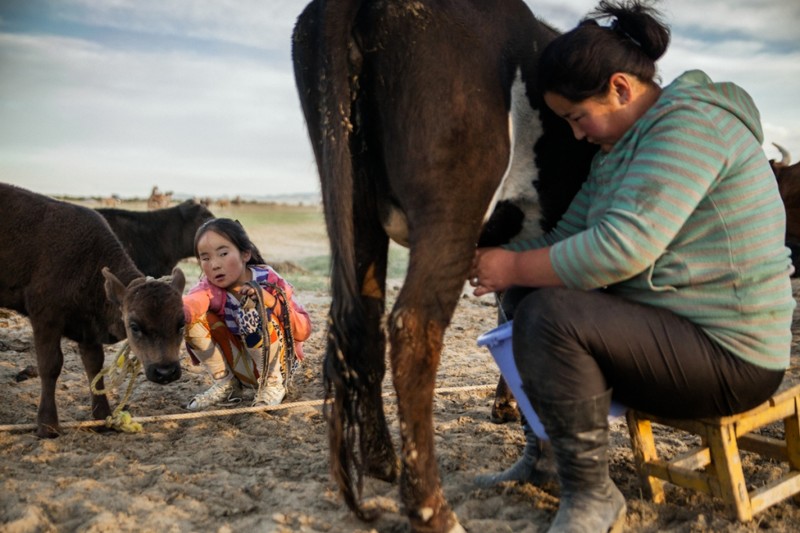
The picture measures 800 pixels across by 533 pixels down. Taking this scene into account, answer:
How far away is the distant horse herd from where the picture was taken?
2.45m

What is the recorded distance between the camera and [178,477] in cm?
324

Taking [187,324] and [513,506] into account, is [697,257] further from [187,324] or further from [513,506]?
[187,324]

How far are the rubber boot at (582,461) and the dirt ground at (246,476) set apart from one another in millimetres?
237

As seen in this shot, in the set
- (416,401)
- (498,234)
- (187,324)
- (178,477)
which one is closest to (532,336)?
(416,401)

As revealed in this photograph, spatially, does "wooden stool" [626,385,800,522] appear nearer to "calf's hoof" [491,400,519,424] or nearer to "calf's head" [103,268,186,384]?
"calf's hoof" [491,400,519,424]

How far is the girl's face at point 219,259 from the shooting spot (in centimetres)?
455

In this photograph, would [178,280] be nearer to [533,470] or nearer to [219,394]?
[219,394]

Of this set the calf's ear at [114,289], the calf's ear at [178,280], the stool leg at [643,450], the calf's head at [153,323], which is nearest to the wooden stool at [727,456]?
the stool leg at [643,450]

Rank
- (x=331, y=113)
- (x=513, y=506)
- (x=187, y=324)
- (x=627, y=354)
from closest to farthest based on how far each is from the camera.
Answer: (x=627, y=354), (x=331, y=113), (x=513, y=506), (x=187, y=324)

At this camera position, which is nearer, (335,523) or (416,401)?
(416,401)

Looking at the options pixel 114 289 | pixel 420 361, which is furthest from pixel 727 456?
pixel 114 289

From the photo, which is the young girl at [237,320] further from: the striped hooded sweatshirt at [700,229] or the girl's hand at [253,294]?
the striped hooded sweatshirt at [700,229]

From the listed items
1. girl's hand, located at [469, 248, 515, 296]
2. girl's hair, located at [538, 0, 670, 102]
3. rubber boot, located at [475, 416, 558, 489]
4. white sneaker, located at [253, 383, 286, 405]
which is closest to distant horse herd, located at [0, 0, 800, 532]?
girl's hand, located at [469, 248, 515, 296]

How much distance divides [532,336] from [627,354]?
12.4 inches
